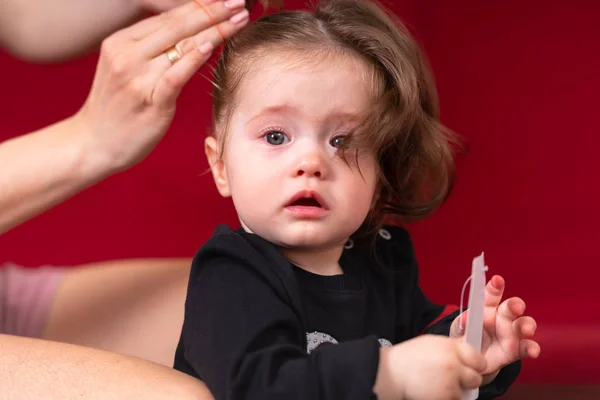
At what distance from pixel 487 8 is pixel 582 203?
0.42m

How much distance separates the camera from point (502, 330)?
1.03 m

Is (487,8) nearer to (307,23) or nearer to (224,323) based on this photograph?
(307,23)

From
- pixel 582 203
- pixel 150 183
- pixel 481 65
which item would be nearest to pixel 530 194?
pixel 582 203

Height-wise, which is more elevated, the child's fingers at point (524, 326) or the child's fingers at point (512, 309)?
the child's fingers at point (512, 309)

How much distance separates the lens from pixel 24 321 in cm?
139

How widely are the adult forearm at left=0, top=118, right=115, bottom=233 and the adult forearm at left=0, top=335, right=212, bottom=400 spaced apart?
0.32 metres

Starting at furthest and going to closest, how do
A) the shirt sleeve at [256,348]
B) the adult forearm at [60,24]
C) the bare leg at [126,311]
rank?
the adult forearm at [60,24] → the bare leg at [126,311] → the shirt sleeve at [256,348]

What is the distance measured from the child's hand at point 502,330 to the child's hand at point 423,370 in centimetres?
14

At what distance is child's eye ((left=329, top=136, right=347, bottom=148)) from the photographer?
105 centimetres

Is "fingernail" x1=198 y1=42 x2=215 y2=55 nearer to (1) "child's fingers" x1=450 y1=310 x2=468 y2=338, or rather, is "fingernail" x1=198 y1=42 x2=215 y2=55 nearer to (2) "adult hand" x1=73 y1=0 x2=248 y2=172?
(2) "adult hand" x1=73 y1=0 x2=248 y2=172

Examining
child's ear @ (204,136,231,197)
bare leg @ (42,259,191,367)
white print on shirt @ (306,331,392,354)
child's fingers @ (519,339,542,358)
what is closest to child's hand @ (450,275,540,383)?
child's fingers @ (519,339,542,358)

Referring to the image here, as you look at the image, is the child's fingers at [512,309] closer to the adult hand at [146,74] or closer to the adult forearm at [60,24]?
the adult hand at [146,74]

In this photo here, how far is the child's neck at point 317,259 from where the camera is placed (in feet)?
3.56

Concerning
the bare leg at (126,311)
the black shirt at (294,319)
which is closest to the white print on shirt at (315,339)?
the black shirt at (294,319)
